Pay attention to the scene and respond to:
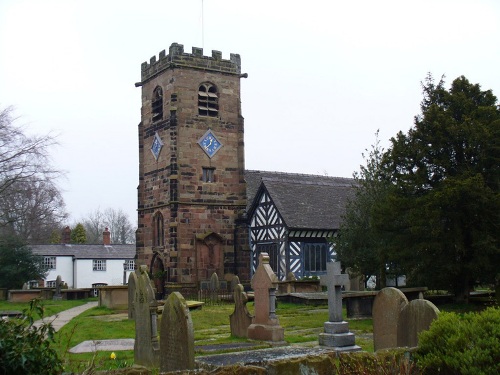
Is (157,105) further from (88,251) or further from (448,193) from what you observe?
(88,251)

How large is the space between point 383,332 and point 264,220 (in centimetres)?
2400

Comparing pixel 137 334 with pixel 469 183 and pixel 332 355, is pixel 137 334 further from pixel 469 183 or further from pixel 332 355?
pixel 469 183

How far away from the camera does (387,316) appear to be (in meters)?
11.0

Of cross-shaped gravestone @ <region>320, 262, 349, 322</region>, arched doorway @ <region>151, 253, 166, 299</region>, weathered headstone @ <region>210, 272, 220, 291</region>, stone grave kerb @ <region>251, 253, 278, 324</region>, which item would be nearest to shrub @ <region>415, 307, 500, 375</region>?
cross-shaped gravestone @ <region>320, 262, 349, 322</region>

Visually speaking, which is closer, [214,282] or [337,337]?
[337,337]

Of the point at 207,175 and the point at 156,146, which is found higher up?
the point at 156,146

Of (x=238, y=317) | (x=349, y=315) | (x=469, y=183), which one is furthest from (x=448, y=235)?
(x=238, y=317)

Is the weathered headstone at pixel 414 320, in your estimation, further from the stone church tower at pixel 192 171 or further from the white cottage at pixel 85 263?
the white cottage at pixel 85 263

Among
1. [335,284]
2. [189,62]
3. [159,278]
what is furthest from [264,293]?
[189,62]

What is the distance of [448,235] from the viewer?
17.5 meters

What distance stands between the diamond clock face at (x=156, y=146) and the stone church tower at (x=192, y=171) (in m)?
0.06

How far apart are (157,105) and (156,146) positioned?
8.36 feet

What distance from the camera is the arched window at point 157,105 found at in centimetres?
3447

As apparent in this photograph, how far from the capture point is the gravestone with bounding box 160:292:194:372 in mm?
9031
